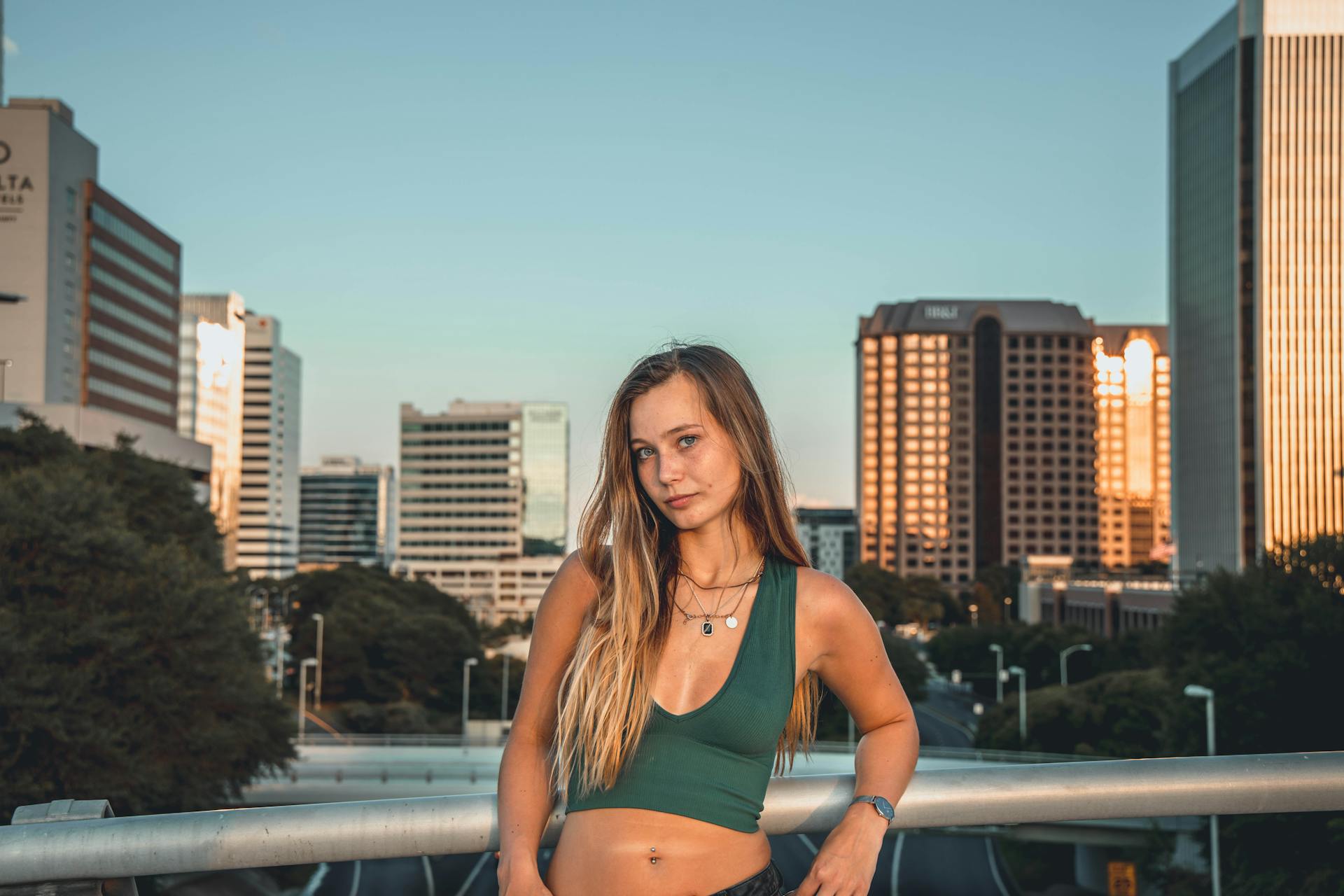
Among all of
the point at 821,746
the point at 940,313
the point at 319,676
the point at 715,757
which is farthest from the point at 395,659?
the point at 940,313

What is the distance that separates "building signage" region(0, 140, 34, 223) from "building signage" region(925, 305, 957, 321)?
117662mm

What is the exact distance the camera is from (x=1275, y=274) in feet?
314

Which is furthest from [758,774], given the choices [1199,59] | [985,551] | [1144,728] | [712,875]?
[985,551]

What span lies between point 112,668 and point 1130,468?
180185 millimetres

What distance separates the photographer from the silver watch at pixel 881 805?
2.70 metres

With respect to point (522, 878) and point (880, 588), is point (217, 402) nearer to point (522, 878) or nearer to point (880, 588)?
point (880, 588)

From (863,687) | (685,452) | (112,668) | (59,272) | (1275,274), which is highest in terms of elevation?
(1275,274)

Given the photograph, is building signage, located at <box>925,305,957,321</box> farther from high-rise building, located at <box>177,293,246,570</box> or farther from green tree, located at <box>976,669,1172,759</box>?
green tree, located at <box>976,669,1172,759</box>

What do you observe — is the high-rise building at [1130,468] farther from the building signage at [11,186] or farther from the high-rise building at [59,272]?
the building signage at [11,186]

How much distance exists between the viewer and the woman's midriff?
8.55 feet

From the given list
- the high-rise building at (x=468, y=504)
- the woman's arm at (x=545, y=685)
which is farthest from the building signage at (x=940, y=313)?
the woman's arm at (x=545, y=685)

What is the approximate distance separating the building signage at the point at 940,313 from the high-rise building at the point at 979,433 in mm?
203

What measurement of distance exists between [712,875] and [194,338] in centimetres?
18852

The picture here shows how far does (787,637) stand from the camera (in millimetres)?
2791
